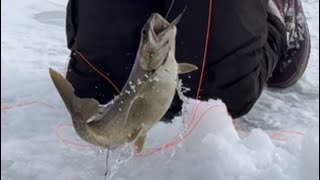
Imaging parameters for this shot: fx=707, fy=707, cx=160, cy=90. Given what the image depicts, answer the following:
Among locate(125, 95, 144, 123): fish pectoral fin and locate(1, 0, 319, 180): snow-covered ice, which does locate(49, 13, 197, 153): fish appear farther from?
locate(1, 0, 319, 180): snow-covered ice

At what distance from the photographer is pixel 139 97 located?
148 cm

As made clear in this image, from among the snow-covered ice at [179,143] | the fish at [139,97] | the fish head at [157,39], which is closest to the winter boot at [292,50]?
the snow-covered ice at [179,143]

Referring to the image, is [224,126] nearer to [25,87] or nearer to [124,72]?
[124,72]

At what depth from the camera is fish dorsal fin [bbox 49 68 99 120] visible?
1.39m

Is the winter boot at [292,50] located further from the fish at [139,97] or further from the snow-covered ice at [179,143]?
the fish at [139,97]

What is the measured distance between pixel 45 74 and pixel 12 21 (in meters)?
0.81

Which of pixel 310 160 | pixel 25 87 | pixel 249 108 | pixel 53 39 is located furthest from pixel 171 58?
pixel 53 39

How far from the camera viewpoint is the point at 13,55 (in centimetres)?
296

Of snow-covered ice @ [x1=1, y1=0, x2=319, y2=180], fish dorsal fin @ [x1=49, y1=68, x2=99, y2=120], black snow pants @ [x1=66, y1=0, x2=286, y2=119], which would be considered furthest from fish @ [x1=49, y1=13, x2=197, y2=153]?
black snow pants @ [x1=66, y1=0, x2=286, y2=119]

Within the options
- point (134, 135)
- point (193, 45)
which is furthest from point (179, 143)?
point (134, 135)

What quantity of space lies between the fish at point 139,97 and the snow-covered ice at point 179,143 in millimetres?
490

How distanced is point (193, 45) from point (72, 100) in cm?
87

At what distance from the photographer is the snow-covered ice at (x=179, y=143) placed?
1976 millimetres

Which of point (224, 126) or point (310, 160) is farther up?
point (310, 160)
